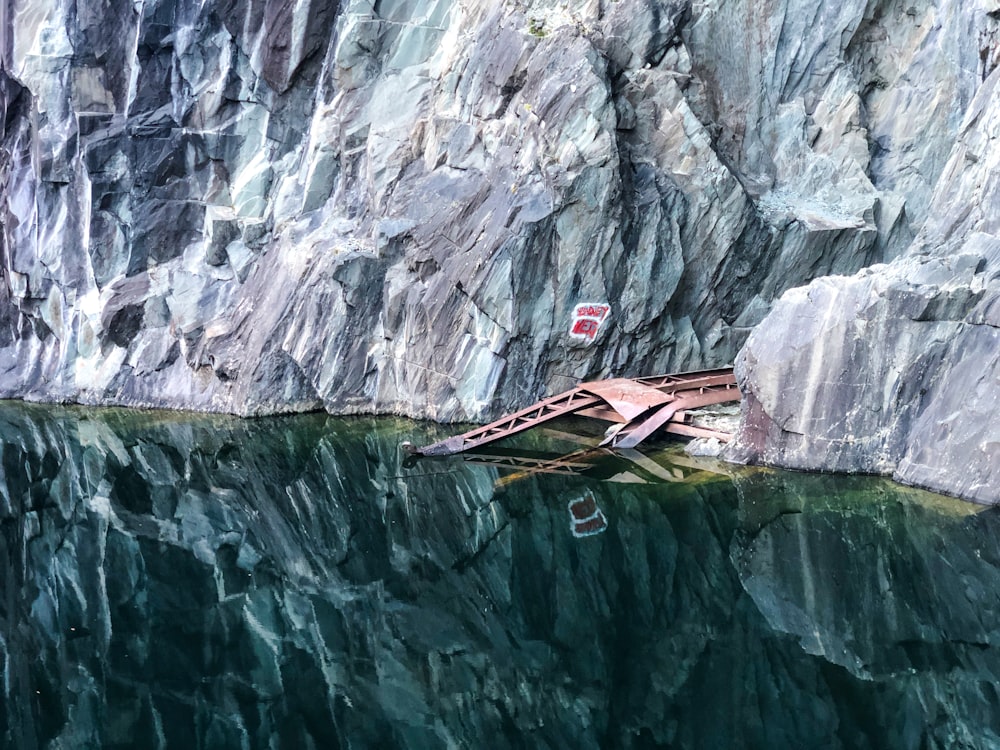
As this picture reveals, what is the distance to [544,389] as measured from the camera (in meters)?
33.8

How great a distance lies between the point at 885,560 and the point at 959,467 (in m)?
4.00

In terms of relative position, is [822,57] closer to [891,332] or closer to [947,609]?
[891,332]

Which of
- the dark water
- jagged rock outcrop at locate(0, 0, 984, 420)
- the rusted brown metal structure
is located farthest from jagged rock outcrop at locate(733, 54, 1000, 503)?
jagged rock outcrop at locate(0, 0, 984, 420)

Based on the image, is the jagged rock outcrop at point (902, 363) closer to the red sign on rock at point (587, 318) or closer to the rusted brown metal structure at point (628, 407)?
the rusted brown metal structure at point (628, 407)

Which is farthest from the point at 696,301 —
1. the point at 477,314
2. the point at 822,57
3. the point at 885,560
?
the point at 885,560

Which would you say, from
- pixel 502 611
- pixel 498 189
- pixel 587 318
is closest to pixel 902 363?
pixel 587 318

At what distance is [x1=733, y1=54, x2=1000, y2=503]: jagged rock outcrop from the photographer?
23594 mm

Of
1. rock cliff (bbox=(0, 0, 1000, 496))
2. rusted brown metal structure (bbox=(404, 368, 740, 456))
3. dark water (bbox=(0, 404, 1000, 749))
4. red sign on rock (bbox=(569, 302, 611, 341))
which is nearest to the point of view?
dark water (bbox=(0, 404, 1000, 749))

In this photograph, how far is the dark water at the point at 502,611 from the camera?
15742 mm

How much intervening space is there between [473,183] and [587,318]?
5760 mm

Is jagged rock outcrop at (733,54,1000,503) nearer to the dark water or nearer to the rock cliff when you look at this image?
the rock cliff

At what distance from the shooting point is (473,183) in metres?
34.3

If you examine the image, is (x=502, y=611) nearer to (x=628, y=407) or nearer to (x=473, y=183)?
(x=628, y=407)

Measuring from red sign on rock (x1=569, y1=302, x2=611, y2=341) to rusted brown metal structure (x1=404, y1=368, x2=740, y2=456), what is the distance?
→ 6.12 ft
